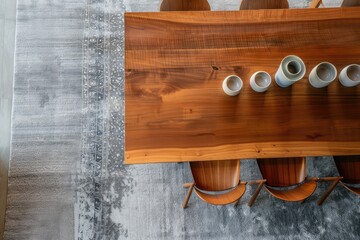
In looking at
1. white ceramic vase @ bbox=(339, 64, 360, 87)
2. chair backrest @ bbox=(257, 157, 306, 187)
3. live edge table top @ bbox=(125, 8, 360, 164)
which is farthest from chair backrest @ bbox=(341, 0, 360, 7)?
chair backrest @ bbox=(257, 157, 306, 187)

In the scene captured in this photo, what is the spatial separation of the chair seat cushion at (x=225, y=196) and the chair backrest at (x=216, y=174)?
0.08 metres

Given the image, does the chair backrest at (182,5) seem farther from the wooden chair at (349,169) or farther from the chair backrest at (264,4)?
the wooden chair at (349,169)

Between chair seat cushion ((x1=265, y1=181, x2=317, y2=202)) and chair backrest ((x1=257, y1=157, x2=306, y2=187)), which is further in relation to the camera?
chair backrest ((x1=257, y1=157, x2=306, y2=187))

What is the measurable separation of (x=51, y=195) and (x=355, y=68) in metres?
2.07

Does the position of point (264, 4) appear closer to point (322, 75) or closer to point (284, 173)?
point (322, 75)

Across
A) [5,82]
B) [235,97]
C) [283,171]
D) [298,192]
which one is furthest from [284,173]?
[5,82]

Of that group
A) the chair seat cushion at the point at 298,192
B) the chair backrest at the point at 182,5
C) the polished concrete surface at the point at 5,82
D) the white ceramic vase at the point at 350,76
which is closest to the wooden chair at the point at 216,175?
the chair seat cushion at the point at 298,192

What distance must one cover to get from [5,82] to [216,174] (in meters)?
1.72

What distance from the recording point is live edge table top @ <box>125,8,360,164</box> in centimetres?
175

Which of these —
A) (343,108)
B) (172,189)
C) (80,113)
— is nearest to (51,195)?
(80,113)

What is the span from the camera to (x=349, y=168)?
6.88 feet

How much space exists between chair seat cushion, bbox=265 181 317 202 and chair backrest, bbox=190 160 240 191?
8.8 inches

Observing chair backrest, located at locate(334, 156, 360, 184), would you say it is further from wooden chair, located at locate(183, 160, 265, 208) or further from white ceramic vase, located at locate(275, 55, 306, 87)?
white ceramic vase, located at locate(275, 55, 306, 87)

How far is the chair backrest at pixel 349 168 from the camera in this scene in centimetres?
208
